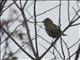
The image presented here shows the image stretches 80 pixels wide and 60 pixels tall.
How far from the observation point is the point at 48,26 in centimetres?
336

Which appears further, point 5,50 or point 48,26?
point 48,26

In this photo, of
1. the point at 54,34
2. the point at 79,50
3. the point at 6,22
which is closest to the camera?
the point at 79,50

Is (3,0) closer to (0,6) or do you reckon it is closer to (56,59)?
(0,6)

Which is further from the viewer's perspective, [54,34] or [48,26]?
[48,26]

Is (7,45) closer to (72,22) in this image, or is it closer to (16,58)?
(16,58)

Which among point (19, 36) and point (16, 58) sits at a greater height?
point (19, 36)

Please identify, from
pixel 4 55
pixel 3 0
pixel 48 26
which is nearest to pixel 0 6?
pixel 3 0

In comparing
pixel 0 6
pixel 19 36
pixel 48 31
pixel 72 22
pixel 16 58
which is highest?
pixel 0 6

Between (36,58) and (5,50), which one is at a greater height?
Answer: (36,58)

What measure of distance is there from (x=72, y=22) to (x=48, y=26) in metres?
1.06

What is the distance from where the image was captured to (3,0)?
2291 millimetres

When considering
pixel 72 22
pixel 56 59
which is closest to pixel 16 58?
pixel 56 59

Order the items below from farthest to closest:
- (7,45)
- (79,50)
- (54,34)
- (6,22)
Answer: (6,22)
(7,45)
(54,34)
(79,50)

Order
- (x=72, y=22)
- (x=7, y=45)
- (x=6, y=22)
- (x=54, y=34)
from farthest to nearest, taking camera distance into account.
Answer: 1. (x=6, y=22)
2. (x=7, y=45)
3. (x=54, y=34)
4. (x=72, y=22)
